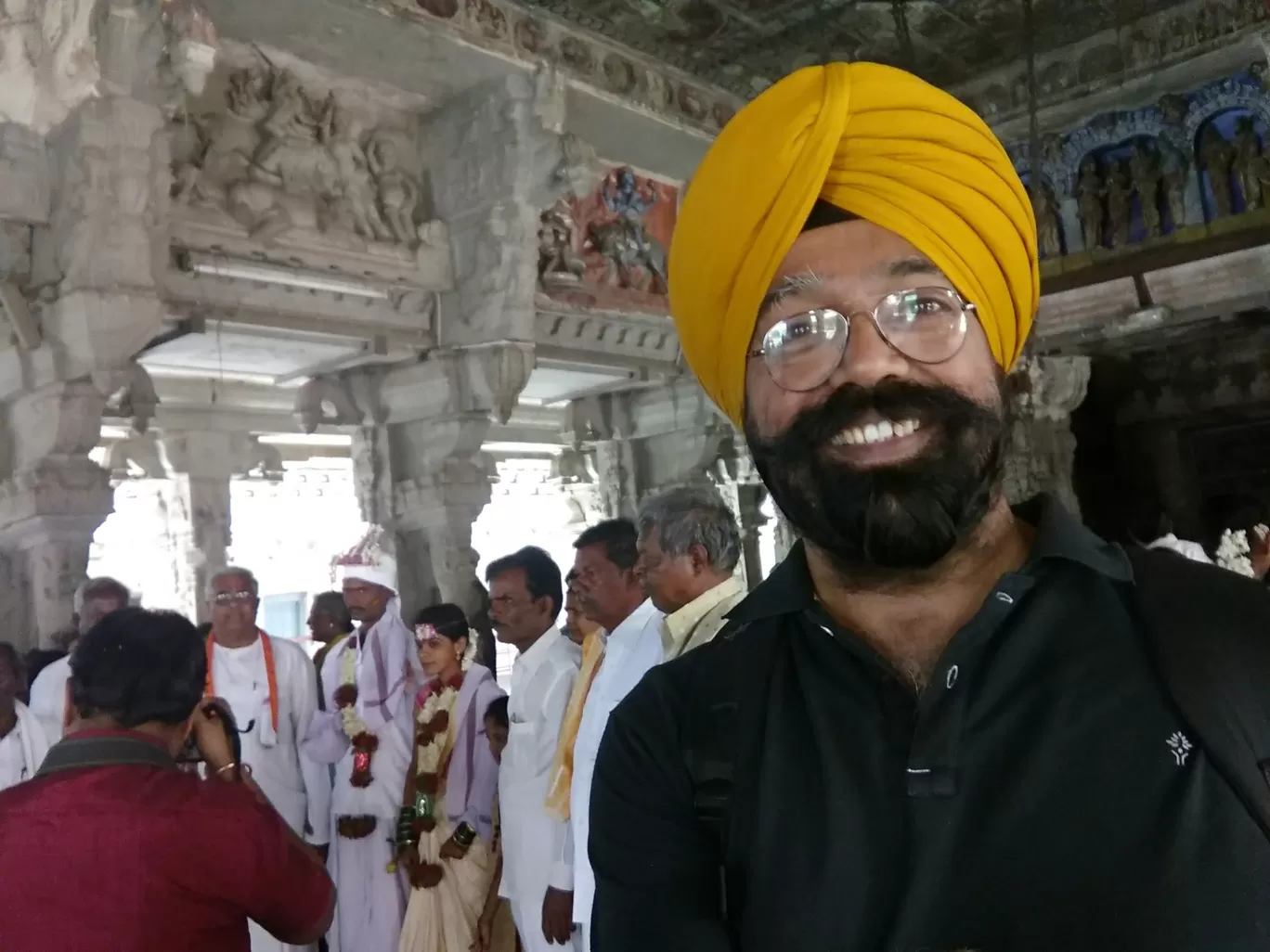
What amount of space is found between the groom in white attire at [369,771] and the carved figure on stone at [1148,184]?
584 cm

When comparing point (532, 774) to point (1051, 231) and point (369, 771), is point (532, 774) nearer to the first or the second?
point (369, 771)

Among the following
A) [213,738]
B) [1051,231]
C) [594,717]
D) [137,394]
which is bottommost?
[594,717]

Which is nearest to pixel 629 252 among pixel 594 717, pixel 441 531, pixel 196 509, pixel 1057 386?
pixel 441 531

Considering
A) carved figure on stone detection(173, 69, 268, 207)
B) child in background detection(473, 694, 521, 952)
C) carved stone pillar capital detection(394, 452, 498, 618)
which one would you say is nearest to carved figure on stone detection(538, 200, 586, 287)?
carved stone pillar capital detection(394, 452, 498, 618)

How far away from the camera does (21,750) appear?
3068 millimetres

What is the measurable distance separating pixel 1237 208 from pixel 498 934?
633cm

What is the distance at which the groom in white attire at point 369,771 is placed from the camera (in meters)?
3.66

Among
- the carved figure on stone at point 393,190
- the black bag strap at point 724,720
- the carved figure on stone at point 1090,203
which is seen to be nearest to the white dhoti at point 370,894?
the black bag strap at point 724,720

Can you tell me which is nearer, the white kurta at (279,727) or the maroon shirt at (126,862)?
the maroon shirt at (126,862)

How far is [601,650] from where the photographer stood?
9.69 ft

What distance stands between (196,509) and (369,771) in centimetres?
395

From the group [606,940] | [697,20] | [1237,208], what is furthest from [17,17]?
[1237,208]

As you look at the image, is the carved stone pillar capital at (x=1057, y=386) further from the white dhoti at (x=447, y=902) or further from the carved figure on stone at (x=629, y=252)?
the white dhoti at (x=447, y=902)

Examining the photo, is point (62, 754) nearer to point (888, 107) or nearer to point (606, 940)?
point (606, 940)
